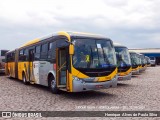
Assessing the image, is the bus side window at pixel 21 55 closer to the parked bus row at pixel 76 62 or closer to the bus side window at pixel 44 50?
the parked bus row at pixel 76 62

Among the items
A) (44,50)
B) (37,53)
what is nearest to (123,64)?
(44,50)

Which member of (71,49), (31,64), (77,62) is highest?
(71,49)

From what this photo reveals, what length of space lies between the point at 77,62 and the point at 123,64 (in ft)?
20.6

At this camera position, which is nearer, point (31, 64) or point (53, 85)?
point (53, 85)

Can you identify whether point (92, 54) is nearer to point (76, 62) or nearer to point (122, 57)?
point (76, 62)

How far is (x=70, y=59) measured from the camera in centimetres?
1088

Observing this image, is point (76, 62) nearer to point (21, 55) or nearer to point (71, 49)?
point (71, 49)

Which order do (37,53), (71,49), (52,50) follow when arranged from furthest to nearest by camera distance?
(37,53), (52,50), (71,49)

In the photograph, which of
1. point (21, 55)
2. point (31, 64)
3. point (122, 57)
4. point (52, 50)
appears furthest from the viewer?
point (21, 55)

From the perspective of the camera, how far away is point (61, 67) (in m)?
12.3

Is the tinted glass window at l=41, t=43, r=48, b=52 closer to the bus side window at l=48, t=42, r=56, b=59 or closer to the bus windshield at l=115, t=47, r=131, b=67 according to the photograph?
the bus side window at l=48, t=42, r=56, b=59

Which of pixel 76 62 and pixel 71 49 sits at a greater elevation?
pixel 71 49

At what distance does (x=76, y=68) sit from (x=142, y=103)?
9.78 ft

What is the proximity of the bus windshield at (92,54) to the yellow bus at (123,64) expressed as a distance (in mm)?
4198
